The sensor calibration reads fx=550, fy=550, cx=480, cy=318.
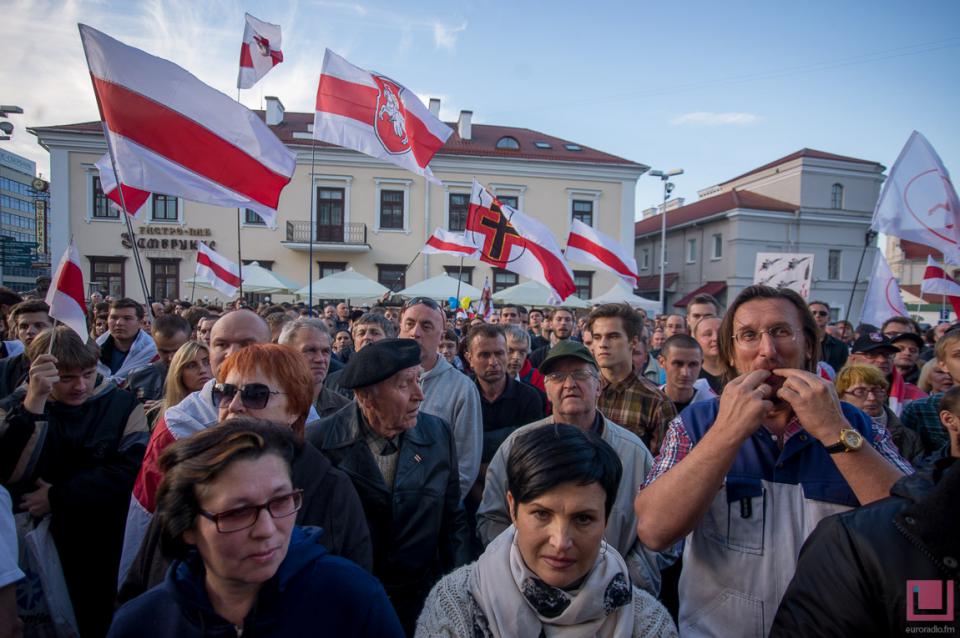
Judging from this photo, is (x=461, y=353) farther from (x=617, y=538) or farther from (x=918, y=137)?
(x=918, y=137)

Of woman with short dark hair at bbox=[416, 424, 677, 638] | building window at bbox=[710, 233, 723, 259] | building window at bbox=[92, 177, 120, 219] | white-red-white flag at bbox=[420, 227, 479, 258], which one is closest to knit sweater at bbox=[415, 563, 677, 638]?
woman with short dark hair at bbox=[416, 424, 677, 638]

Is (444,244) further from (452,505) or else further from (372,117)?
(452,505)

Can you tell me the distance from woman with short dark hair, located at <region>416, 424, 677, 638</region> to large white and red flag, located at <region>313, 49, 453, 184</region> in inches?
223

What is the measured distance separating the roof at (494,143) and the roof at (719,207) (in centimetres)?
488

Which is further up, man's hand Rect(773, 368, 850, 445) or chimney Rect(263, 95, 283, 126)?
chimney Rect(263, 95, 283, 126)

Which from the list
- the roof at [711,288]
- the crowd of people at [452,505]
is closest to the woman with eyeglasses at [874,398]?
the crowd of people at [452,505]

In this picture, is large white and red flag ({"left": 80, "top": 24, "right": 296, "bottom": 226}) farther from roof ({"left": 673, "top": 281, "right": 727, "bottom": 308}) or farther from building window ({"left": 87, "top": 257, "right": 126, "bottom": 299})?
roof ({"left": 673, "top": 281, "right": 727, "bottom": 308})

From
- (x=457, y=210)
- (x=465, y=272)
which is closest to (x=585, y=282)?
(x=465, y=272)

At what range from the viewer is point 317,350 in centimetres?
397

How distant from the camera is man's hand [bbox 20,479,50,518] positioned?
2625 mm

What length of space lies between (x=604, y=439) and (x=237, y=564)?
1.55m

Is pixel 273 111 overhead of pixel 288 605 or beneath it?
overhead

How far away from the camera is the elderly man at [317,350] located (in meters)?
3.96

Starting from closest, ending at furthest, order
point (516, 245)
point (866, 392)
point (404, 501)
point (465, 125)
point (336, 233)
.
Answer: point (404, 501) → point (866, 392) → point (516, 245) → point (336, 233) → point (465, 125)
